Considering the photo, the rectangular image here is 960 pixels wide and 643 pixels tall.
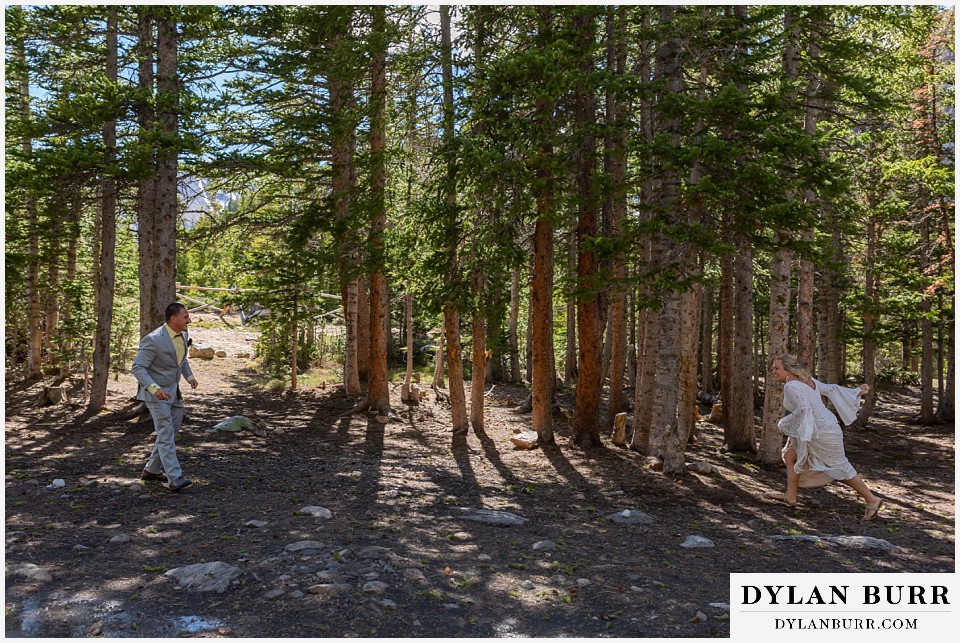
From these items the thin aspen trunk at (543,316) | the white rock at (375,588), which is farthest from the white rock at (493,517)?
the thin aspen trunk at (543,316)

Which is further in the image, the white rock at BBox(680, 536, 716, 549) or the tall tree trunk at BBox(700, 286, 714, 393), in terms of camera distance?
the tall tree trunk at BBox(700, 286, 714, 393)

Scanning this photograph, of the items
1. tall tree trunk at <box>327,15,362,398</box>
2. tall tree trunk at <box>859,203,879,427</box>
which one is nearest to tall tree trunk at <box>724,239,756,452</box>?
tall tree trunk at <box>327,15,362,398</box>

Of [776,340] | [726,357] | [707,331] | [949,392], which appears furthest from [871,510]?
[949,392]

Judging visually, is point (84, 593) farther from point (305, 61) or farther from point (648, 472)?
point (305, 61)

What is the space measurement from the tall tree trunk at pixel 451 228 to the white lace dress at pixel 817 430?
563cm

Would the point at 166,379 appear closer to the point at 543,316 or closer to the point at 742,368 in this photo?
the point at 543,316

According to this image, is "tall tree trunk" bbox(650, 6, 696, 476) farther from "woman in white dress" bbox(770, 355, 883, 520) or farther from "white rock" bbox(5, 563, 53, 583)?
"white rock" bbox(5, 563, 53, 583)

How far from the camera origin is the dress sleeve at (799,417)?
26.5ft

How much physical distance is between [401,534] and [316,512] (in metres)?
1.10

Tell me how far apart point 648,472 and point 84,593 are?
7907 mm

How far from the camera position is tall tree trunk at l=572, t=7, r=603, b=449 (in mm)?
11457

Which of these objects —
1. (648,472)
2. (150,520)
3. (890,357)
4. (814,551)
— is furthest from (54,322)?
(890,357)

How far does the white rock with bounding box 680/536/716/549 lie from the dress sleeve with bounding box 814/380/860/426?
254 cm

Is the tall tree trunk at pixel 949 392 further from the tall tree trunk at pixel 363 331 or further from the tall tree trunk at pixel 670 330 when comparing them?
the tall tree trunk at pixel 363 331
